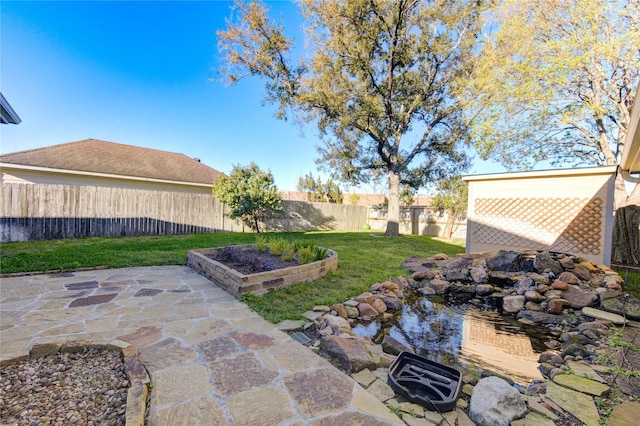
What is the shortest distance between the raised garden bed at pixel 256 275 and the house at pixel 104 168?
791 cm

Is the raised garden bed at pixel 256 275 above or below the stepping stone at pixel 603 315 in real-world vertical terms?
above

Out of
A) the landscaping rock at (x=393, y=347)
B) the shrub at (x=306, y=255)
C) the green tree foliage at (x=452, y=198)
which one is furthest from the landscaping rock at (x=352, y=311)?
the green tree foliage at (x=452, y=198)

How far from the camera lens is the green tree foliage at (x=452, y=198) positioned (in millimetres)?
12305

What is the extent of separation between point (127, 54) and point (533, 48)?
43.5 ft

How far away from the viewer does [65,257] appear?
520 cm

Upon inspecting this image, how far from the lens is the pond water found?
8.28ft

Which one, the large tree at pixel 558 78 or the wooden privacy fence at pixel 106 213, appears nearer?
the wooden privacy fence at pixel 106 213

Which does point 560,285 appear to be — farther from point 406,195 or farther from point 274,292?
point 406,195

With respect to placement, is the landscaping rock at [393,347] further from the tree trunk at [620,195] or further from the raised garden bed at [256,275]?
the tree trunk at [620,195]

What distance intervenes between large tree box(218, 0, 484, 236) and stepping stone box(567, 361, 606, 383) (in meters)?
8.97

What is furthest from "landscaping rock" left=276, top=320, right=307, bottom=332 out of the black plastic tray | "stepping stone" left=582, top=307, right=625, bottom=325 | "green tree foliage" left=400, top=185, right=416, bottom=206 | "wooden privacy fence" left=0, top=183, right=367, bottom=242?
"green tree foliage" left=400, top=185, right=416, bottom=206

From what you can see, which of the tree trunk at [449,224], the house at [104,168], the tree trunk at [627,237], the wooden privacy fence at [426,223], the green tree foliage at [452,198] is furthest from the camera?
the wooden privacy fence at [426,223]

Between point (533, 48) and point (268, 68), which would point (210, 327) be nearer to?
point (268, 68)

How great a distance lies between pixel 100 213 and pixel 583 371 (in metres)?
11.2
